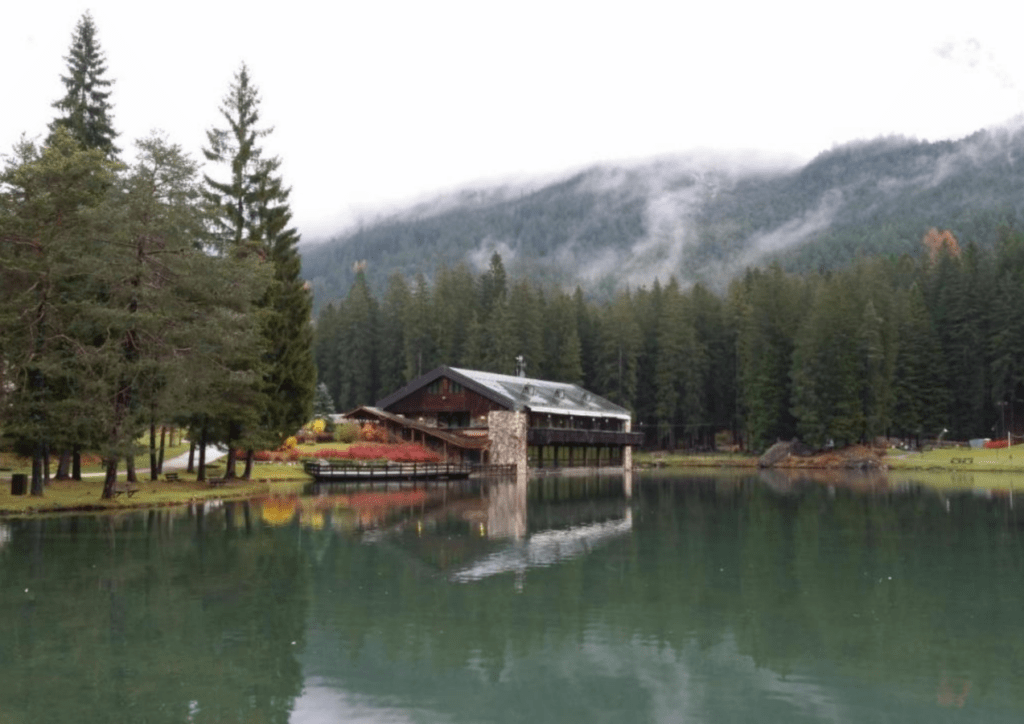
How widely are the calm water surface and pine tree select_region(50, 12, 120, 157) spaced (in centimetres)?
2565

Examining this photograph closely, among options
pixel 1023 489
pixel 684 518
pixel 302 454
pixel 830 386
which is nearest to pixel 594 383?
pixel 830 386

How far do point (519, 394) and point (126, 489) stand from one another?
39.7 metres

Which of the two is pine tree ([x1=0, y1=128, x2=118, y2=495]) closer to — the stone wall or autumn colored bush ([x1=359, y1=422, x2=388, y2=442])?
autumn colored bush ([x1=359, y1=422, x2=388, y2=442])

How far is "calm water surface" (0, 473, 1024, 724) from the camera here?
36.6ft

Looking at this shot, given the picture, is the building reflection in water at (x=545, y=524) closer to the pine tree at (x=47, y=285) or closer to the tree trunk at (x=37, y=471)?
the pine tree at (x=47, y=285)

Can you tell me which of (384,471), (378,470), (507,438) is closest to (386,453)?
(378,470)

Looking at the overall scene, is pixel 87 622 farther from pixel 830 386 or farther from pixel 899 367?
pixel 899 367

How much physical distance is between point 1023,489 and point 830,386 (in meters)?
35.0

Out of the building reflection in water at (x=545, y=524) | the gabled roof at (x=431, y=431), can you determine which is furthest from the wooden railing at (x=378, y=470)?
the building reflection in water at (x=545, y=524)

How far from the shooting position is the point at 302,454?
211ft

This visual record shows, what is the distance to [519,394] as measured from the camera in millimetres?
74750

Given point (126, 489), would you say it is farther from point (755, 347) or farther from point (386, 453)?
point (755, 347)

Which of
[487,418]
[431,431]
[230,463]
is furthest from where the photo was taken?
[487,418]

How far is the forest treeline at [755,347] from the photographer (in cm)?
8612
